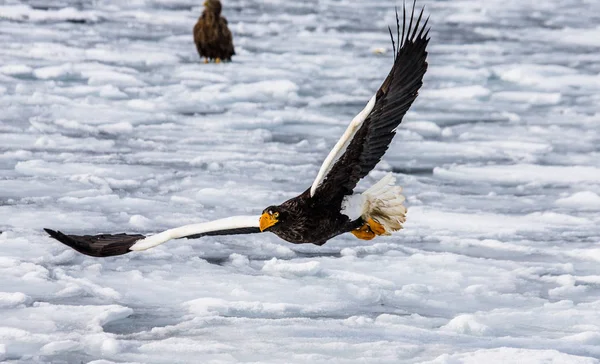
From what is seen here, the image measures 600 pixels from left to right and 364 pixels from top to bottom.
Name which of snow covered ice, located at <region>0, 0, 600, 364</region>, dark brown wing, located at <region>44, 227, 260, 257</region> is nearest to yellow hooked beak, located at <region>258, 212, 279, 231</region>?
dark brown wing, located at <region>44, 227, 260, 257</region>

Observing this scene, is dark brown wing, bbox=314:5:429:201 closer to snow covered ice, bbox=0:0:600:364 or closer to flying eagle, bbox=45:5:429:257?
flying eagle, bbox=45:5:429:257

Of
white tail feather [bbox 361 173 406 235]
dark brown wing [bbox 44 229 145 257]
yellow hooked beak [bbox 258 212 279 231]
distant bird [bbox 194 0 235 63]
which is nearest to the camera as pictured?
yellow hooked beak [bbox 258 212 279 231]

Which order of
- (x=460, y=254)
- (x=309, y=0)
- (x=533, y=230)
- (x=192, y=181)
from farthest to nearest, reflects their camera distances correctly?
(x=309, y=0) → (x=192, y=181) → (x=533, y=230) → (x=460, y=254)

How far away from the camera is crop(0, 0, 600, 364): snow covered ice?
4.49 meters

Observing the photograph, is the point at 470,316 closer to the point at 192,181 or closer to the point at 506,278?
the point at 506,278

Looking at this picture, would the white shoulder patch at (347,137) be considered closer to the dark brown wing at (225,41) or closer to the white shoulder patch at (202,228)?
the white shoulder patch at (202,228)

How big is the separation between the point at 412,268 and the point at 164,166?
8.55 feet

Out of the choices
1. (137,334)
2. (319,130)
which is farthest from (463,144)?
(137,334)

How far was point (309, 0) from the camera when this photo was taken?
1769 centimetres

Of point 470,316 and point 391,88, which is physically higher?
point 391,88

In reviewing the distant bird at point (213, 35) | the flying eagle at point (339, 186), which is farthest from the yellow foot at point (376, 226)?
the distant bird at point (213, 35)

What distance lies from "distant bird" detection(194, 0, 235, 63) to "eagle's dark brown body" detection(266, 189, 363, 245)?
6990 mm

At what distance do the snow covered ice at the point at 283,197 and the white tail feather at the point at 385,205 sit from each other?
0.39 metres

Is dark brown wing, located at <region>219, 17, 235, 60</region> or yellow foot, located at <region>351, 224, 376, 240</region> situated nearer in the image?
yellow foot, located at <region>351, 224, 376, 240</region>
